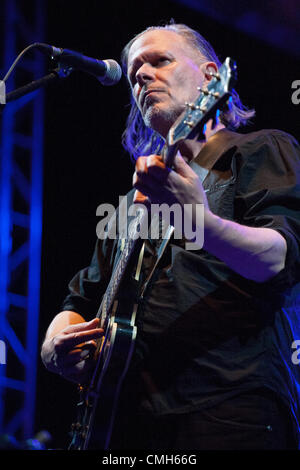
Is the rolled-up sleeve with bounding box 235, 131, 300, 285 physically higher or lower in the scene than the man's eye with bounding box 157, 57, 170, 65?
lower

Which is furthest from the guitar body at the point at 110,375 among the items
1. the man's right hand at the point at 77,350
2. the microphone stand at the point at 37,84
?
the microphone stand at the point at 37,84

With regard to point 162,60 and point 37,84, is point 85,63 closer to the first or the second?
point 37,84

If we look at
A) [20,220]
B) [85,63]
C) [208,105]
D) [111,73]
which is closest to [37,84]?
[85,63]

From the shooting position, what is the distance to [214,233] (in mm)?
1567

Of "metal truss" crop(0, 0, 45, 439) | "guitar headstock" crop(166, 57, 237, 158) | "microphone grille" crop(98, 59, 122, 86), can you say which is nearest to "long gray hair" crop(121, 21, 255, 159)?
"microphone grille" crop(98, 59, 122, 86)

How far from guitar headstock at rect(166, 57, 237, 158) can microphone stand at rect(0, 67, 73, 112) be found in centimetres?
65

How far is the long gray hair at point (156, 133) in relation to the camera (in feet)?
9.28

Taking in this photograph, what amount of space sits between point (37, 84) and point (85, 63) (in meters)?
0.24

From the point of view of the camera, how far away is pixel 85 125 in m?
5.32

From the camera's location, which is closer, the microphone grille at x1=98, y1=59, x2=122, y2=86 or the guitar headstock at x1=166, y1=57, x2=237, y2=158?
the guitar headstock at x1=166, y1=57, x2=237, y2=158

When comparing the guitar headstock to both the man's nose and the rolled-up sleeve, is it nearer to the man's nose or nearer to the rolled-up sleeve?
the rolled-up sleeve

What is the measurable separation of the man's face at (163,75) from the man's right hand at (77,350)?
101 centimetres

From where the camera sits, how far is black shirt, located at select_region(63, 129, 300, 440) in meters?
1.73

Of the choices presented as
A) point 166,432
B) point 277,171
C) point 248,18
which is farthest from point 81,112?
point 166,432
